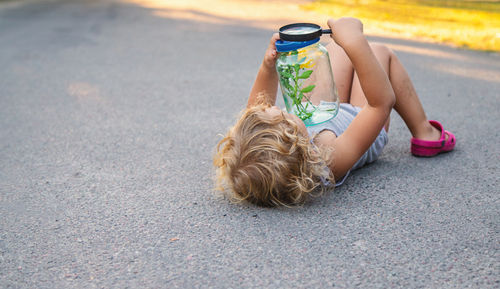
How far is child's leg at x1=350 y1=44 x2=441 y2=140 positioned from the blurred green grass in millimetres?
2879

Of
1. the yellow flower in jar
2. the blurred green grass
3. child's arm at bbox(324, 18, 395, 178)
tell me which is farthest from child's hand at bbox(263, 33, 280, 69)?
the blurred green grass

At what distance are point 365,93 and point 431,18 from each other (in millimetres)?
5514

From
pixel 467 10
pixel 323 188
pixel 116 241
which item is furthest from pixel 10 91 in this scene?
pixel 467 10

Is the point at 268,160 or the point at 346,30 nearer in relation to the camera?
the point at 268,160

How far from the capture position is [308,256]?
180 cm

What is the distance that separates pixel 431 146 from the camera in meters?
2.63

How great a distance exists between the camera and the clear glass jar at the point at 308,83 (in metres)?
2.29

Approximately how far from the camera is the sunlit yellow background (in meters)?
5.74

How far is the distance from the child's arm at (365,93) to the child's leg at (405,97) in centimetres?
46

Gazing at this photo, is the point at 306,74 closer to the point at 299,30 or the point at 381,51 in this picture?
the point at 299,30

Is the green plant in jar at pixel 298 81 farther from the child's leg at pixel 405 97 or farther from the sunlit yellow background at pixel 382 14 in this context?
the sunlit yellow background at pixel 382 14

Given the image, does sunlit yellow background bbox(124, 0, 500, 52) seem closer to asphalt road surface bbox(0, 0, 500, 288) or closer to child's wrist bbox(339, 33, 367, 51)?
asphalt road surface bbox(0, 0, 500, 288)

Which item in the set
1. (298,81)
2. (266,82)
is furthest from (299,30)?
(266,82)

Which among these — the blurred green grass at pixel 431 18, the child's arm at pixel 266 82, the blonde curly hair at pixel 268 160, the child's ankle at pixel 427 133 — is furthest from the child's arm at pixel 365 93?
the blurred green grass at pixel 431 18
